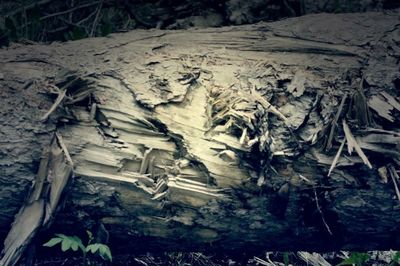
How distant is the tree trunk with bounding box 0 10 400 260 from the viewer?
1.78m

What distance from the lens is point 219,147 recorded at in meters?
1.77

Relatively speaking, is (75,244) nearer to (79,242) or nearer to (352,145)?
(79,242)

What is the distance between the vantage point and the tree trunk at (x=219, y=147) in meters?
1.78

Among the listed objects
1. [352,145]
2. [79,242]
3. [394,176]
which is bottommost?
[79,242]

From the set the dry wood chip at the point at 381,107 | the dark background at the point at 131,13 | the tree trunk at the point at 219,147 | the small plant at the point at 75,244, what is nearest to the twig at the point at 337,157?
the tree trunk at the point at 219,147

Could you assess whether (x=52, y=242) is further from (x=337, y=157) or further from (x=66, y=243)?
(x=337, y=157)

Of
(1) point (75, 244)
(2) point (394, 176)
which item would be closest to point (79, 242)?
(1) point (75, 244)

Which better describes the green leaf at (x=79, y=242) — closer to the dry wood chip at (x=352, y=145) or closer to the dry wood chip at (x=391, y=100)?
the dry wood chip at (x=352, y=145)

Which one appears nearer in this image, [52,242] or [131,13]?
[52,242]

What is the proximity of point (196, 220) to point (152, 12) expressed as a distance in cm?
187

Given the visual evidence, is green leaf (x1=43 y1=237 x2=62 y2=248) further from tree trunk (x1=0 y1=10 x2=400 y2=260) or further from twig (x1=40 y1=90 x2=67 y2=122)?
twig (x1=40 y1=90 x2=67 y2=122)

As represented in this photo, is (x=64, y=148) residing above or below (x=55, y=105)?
below

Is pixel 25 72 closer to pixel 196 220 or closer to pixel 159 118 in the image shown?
pixel 159 118

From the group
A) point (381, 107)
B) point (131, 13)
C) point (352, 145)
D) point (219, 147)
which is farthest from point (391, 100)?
point (131, 13)
